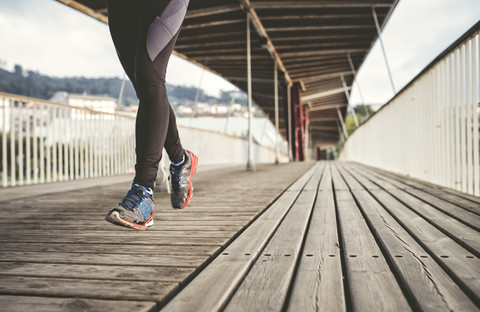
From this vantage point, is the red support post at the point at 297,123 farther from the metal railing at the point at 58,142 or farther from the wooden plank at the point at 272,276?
the wooden plank at the point at 272,276

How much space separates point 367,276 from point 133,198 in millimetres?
775

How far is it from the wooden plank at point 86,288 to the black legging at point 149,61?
51cm

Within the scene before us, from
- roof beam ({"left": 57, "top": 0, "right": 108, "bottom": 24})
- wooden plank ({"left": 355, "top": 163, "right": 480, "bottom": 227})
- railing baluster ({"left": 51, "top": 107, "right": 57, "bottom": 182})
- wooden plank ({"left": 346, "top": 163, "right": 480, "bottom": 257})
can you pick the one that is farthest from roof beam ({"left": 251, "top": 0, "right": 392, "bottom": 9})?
wooden plank ({"left": 346, "top": 163, "right": 480, "bottom": 257})

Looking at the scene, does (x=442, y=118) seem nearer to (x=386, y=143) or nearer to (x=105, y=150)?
(x=386, y=143)

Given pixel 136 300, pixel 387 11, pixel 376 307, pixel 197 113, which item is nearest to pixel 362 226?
pixel 376 307

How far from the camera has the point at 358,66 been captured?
39.4 ft

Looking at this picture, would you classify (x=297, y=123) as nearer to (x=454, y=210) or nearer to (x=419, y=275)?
(x=454, y=210)

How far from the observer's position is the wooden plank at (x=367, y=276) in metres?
A: 0.62

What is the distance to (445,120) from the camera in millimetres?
2684

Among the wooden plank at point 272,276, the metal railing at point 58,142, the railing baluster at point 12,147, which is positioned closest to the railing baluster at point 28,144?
the metal railing at point 58,142

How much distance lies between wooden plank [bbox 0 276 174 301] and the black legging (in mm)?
506

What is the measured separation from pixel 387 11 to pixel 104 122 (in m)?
6.26

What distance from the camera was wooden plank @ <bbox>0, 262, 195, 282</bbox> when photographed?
2.55ft

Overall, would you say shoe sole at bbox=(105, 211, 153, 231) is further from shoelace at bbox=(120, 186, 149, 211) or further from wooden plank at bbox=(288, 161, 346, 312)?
wooden plank at bbox=(288, 161, 346, 312)
